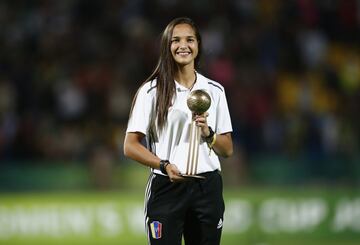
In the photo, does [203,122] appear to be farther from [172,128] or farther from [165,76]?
[165,76]

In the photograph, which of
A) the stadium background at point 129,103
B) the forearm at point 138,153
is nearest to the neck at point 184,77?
the forearm at point 138,153

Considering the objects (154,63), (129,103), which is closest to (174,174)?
(129,103)

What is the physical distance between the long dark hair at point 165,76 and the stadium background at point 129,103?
248 inches

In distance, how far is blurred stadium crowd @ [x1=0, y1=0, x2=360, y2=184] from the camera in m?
12.3

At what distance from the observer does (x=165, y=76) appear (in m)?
4.91

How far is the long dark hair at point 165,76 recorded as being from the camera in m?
4.85

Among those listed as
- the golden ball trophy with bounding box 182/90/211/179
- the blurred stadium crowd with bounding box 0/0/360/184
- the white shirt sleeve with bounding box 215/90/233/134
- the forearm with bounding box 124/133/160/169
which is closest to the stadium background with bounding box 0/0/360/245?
the blurred stadium crowd with bounding box 0/0/360/184

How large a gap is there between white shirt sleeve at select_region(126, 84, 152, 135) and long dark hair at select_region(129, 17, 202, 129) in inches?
2.3

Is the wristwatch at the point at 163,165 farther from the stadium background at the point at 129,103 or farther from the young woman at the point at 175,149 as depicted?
the stadium background at the point at 129,103

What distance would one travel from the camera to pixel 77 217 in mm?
11188

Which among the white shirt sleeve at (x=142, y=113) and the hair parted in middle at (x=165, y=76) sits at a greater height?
the hair parted in middle at (x=165, y=76)

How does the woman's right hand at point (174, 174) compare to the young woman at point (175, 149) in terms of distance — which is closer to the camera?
the woman's right hand at point (174, 174)

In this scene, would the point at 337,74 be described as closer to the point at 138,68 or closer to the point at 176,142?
the point at 138,68

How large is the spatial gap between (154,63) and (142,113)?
27.4 feet
